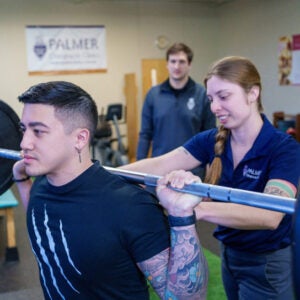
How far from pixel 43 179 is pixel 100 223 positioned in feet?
0.99

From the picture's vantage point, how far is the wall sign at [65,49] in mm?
7369

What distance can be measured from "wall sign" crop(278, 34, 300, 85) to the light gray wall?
0.10m

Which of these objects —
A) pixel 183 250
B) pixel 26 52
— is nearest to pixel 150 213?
pixel 183 250

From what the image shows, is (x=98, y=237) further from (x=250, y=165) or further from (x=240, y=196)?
(x=250, y=165)

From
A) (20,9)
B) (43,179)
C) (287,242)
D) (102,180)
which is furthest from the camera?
(20,9)

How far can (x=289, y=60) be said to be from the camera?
6832 millimetres

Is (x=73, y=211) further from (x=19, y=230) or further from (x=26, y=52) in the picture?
(x=26, y=52)

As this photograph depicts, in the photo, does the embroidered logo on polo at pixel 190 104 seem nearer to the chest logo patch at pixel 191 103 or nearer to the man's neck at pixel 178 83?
the chest logo patch at pixel 191 103

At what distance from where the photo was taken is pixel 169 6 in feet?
26.8

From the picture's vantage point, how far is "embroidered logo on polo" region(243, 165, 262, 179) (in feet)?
4.99

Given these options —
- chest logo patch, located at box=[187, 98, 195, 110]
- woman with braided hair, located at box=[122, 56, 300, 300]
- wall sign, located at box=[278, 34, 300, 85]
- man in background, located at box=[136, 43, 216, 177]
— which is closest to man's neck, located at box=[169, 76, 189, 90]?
man in background, located at box=[136, 43, 216, 177]

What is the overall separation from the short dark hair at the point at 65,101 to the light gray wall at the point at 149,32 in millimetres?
5992

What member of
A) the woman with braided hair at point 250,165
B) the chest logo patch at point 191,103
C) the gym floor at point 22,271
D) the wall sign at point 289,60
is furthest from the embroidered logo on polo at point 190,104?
the wall sign at point 289,60

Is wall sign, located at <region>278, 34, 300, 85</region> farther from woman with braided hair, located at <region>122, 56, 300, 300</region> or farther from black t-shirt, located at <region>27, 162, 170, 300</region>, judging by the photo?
black t-shirt, located at <region>27, 162, 170, 300</region>
